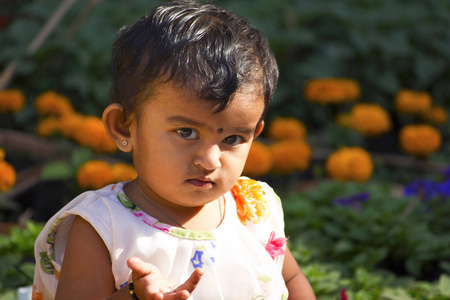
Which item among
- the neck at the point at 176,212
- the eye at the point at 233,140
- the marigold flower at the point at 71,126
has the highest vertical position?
the eye at the point at 233,140

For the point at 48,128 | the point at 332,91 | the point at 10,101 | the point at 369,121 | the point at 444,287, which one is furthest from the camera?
the point at 332,91

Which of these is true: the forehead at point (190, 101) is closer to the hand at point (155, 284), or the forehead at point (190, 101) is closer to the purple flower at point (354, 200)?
the hand at point (155, 284)

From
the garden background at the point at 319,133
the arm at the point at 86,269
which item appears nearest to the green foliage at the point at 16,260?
the garden background at the point at 319,133

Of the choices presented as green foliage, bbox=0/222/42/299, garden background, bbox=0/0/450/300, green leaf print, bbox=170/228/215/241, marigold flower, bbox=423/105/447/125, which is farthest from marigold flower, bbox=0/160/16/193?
marigold flower, bbox=423/105/447/125

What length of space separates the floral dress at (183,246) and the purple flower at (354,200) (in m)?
1.58

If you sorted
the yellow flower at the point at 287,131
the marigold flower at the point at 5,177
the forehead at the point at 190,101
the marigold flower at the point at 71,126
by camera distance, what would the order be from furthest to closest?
1. the yellow flower at the point at 287,131
2. the marigold flower at the point at 71,126
3. the marigold flower at the point at 5,177
4. the forehead at the point at 190,101

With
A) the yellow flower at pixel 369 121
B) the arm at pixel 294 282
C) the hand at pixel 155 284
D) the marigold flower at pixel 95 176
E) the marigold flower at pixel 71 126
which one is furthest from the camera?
the yellow flower at pixel 369 121

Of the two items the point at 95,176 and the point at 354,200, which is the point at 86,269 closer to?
the point at 95,176

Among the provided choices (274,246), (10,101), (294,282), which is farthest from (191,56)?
(10,101)

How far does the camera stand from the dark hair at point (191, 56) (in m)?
1.53

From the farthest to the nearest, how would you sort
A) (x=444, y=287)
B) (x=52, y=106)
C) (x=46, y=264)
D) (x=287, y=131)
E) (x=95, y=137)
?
(x=287, y=131), (x=52, y=106), (x=95, y=137), (x=444, y=287), (x=46, y=264)

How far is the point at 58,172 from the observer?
3482 millimetres

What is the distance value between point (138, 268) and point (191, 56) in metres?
0.54

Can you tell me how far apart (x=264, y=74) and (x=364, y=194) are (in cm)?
193
